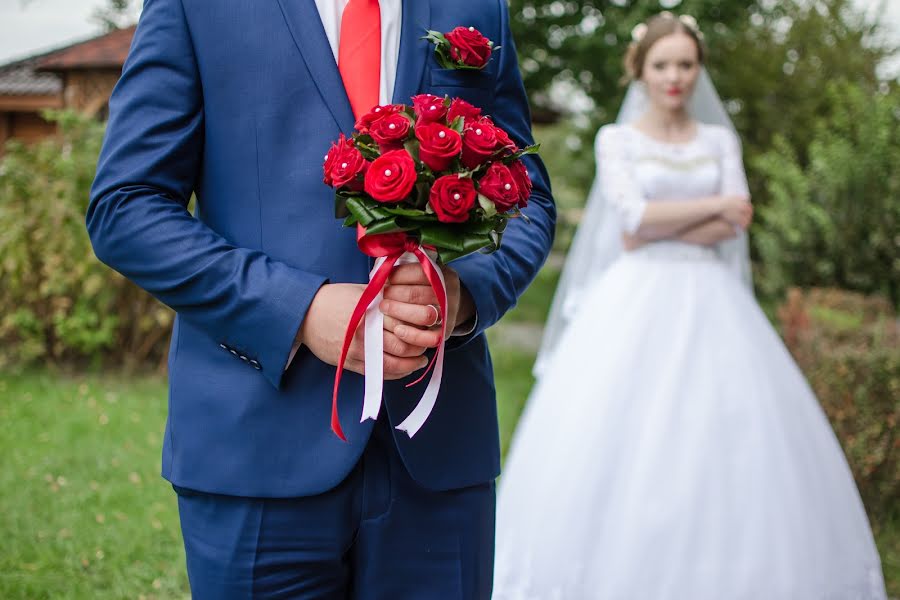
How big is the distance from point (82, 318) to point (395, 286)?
7224 mm

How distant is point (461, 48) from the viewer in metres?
1.75

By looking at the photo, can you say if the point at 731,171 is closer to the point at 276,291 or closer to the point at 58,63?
the point at 276,291

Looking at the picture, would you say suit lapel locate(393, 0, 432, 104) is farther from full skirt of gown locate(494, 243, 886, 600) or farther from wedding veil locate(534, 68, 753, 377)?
wedding veil locate(534, 68, 753, 377)

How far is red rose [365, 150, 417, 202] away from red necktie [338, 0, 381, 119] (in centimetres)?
31

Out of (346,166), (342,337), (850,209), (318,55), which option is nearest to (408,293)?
(342,337)

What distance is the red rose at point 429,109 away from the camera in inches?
59.9

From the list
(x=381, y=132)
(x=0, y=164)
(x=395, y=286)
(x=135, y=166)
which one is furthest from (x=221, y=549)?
(x=0, y=164)

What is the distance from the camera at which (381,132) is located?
1.52 meters

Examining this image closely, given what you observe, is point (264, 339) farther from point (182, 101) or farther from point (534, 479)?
point (534, 479)

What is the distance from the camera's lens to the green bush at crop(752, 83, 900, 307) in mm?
7543

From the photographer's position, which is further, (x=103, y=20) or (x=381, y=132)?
(x=103, y=20)

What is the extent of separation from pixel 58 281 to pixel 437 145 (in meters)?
7.31

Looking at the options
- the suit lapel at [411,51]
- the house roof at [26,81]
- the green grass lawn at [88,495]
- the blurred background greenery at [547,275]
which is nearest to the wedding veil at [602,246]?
the blurred background greenery at [547,275]

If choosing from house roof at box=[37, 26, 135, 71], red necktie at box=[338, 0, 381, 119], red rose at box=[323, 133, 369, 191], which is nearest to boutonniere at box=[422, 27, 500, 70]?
A: red necktie at box=[338, 0, 381, 119]
